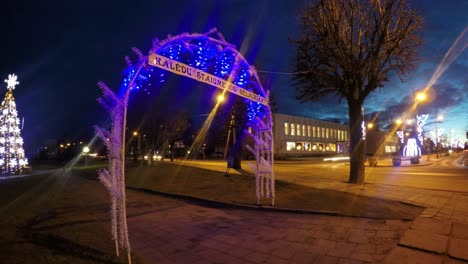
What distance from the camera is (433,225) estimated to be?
660cm

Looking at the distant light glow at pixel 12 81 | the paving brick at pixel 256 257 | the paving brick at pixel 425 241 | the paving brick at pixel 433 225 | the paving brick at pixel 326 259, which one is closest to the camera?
the paving brick at pixel 326 259

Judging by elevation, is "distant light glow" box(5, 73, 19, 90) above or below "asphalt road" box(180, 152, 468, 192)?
above

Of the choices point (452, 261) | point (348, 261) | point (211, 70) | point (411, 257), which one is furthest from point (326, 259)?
point (211, 70)

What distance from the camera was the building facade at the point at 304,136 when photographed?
61094 millimetres

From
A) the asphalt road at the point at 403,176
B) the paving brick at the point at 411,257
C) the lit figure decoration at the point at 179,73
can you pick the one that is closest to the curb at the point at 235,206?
the lit figure decoration at the point at 179,73

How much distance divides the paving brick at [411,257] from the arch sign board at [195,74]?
5043 millimetres

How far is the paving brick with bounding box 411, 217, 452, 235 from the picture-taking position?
623cm

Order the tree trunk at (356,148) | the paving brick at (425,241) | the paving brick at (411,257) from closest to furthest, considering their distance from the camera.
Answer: the paving brick at (411,257) → the paving brick at (425,241) → the tree trunk at (356,148)

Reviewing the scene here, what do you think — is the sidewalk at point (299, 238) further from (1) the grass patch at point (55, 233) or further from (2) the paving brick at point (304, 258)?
(1) the grass patch at point (55, 233)

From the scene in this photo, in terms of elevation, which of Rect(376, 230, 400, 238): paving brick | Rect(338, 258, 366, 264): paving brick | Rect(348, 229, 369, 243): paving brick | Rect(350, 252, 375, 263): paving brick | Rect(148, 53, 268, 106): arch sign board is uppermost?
Rect(148, 53, 268, 106): arch sign board

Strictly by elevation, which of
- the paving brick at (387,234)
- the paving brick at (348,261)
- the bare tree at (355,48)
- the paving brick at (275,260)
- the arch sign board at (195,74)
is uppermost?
the bare tree at (355,48)

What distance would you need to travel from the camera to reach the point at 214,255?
5.30 m

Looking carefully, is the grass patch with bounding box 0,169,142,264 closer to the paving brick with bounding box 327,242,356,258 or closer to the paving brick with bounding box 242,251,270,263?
the paving brick with bounding box 242,251,270,263

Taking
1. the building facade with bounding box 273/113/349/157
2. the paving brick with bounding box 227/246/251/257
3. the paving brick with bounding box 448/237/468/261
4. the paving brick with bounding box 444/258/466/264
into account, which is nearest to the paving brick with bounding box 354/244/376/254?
the paving brick with bounding box 444/258/466/264
